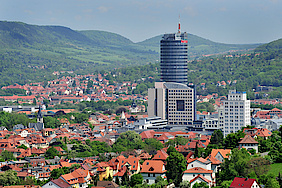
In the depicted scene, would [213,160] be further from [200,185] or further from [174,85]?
[174,85]

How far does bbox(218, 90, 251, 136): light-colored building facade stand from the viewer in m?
77.7

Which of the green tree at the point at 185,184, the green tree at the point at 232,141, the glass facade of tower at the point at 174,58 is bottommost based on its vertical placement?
the green tree at the point at 185,184

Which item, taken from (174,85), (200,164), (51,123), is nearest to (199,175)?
(200,164)

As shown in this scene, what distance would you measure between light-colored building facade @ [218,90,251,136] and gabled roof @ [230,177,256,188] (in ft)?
106

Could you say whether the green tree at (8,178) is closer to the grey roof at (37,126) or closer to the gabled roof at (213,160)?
the gabled roof at (213,160)

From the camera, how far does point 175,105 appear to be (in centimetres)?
9912

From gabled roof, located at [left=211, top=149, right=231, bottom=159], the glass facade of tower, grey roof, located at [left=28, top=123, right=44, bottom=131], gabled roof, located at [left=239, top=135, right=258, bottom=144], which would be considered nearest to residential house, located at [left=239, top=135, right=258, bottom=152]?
gabled roof, located at [left=239, top=135, right=258, bottom=144]

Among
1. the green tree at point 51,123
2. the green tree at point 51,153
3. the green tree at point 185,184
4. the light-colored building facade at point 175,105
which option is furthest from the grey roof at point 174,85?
the green tree at point 185,184

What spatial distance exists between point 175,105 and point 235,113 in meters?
21.8

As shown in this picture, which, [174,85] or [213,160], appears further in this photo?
[174,85]

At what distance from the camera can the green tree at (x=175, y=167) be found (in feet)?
173

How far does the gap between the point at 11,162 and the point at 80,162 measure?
7706 mm

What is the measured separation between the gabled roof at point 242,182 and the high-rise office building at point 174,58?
62331 millimetres

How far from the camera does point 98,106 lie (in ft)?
480
